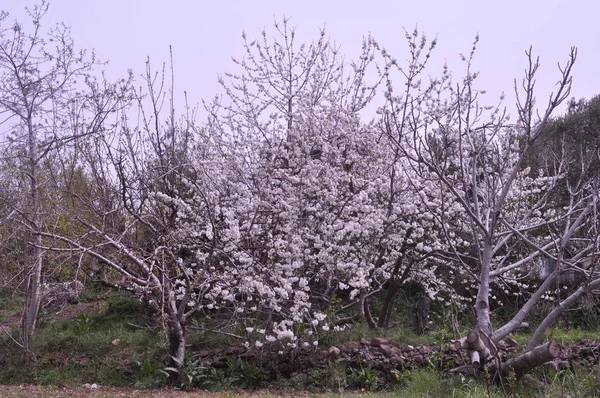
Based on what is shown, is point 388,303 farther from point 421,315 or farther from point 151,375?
point 151,375

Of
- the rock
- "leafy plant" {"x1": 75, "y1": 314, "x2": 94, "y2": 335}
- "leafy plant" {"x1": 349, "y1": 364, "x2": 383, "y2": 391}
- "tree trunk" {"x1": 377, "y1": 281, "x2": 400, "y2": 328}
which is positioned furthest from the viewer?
"leafy plant" {"x1": 75, "y1": 314, "x2": 94, "y2": 335}

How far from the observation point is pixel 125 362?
23.7ft

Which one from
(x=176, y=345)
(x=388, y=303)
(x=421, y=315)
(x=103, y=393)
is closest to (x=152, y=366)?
(x=176, y=345)

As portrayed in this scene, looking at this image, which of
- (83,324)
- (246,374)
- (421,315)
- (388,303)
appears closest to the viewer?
(246,374)

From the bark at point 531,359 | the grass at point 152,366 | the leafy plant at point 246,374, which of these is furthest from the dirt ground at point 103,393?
the bark at point 531,359

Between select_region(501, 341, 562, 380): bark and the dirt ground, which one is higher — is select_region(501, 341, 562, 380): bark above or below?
above

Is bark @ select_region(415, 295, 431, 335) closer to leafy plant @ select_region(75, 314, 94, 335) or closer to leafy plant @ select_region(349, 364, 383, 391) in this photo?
leafy plant @ select_region(349, 364, 383, 391)

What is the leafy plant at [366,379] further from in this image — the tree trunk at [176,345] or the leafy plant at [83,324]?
the leafy plant at [83,324]

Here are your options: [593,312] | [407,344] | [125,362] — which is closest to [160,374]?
[125,362]

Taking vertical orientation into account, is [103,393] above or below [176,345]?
below

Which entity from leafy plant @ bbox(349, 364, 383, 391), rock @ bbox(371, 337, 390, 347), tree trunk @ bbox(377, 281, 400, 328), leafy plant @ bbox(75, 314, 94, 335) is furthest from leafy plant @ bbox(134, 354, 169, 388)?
tree trunk @ bbox(377, 281, 400, 328)

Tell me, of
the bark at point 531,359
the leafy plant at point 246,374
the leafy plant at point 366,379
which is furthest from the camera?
the leafy plant at point 246,374

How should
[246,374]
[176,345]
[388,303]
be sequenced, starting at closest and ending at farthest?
[176,345] → [246,374] → [388,303]

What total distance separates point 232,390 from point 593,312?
6.37 meters
